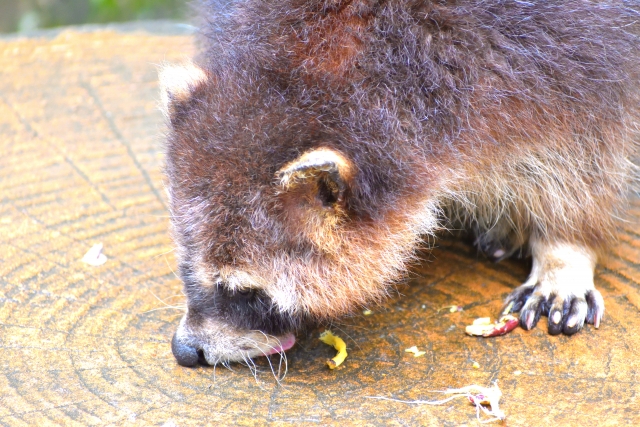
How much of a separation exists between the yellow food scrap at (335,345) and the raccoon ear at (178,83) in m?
1.27

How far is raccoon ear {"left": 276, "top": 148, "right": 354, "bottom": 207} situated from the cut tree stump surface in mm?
830

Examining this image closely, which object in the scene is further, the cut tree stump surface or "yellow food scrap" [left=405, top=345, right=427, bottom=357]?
"yellow food scrap" [left=405, top=345, right=427, bottom=357]

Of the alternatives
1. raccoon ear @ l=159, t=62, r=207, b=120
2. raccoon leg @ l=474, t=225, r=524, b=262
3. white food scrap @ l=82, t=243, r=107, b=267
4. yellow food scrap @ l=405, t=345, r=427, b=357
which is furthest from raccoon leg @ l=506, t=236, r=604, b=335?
white food scrap @ l=82, t=243, r=107, b=267

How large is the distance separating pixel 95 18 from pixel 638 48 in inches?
331

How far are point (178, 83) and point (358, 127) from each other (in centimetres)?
94

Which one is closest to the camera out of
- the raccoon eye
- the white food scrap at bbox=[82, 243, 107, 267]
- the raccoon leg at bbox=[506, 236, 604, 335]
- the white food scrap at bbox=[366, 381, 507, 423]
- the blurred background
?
the white food scrap at bbox=[366, 381, 507, 423]

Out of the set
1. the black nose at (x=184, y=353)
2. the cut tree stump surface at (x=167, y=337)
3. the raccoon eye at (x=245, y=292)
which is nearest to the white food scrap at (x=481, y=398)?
the cut tree stump surface at (x=167, y=337)

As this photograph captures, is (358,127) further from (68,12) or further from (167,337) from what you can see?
(68,12)

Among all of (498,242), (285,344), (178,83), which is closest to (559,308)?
(498,242)

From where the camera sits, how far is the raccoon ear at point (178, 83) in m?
3.49

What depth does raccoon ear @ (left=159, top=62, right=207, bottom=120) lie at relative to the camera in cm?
349

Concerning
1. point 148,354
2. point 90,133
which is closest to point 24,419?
point 148,354

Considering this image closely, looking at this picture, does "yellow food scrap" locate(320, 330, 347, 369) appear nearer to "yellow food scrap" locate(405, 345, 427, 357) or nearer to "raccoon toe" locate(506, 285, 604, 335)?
"yellow food scrap" locate(405, 345, 427, 357)

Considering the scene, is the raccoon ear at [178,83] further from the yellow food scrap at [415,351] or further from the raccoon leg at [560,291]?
the raccoon leg at [560,291]
